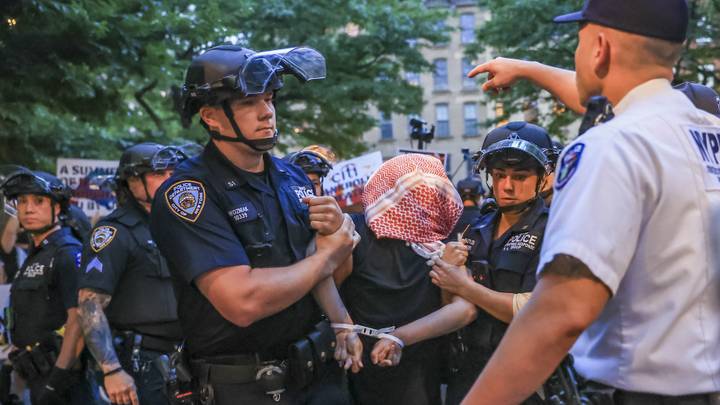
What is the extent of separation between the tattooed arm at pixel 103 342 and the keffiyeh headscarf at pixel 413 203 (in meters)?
2.01

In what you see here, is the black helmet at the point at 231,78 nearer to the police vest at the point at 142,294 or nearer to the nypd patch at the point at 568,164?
the nypd patch at the point at 568,164

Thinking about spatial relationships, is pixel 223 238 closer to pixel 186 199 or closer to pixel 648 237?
pixel 186 199

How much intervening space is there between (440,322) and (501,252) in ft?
1.72

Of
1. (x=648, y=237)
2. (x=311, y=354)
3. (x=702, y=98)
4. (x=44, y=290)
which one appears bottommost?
(x=44, y=290)

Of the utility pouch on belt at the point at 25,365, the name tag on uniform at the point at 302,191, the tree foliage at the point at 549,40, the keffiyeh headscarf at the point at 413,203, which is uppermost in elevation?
the name tag on uniform at the point at 302,191

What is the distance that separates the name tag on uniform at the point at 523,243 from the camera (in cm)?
402

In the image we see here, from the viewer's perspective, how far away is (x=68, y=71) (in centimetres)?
955

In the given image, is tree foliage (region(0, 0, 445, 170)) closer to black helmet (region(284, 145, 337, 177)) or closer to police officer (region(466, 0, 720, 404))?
black helmet (region(284, 145, 337, 177))

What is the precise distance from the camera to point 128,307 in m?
5.26

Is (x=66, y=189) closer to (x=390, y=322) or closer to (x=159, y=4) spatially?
(x=390, y=322)

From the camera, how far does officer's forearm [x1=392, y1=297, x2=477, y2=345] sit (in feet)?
12.8

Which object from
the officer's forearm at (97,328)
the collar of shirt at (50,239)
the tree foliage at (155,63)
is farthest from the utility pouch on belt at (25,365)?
the tree foliage at (155,63)

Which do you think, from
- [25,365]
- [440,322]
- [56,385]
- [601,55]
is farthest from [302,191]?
[25,365]

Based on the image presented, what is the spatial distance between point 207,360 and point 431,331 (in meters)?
1.14
